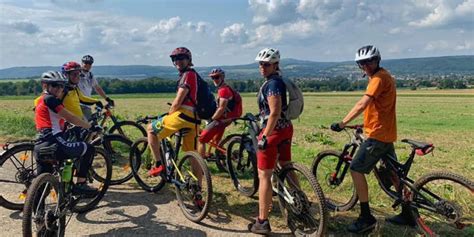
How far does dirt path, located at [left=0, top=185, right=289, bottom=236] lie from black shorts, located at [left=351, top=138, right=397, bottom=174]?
127 cm

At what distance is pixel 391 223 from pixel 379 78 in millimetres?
1978

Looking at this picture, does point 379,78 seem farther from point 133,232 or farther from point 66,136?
point 66,136

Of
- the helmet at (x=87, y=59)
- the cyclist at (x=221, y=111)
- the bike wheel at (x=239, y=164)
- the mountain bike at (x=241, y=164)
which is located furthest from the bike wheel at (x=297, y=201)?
the helmet at (x=87, y=59)

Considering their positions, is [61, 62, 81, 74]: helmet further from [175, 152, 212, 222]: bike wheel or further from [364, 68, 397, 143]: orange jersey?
[364, 68, 397, 143]: orange jersey

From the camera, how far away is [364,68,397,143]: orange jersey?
480 centimetres

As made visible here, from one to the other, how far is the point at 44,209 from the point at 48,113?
129 centimetres

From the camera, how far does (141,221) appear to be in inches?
217

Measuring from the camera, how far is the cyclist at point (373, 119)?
4.80 metres

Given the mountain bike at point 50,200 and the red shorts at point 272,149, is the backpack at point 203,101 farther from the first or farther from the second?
the mountain bike at point 50,200

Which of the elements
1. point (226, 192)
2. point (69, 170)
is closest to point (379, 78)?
point (226, 192)

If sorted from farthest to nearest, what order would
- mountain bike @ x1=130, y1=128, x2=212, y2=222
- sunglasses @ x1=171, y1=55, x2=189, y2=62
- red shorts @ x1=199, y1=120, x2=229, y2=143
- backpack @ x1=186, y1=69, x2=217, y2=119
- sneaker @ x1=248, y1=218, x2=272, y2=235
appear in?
red shorts @ x1=199, y1=120, x2=229, y2=143 < backpack @ x1=186, y1=69, x2=217, y2=119 < sunglasses @ x1=171, y1=55, x2=189, y2=62 < mountain bike @ x1=130, y1=128, x2=212, y2=222 < sneaker @ x1=248, y1=218, x2=272, y2=235

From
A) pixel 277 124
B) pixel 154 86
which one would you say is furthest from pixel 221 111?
pixel 154 86

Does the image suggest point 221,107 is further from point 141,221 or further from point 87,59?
point 87,59

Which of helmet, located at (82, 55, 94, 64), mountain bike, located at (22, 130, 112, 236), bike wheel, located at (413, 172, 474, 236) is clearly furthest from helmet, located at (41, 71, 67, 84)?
bike wheel, located at (413, 172, 474, 236)
